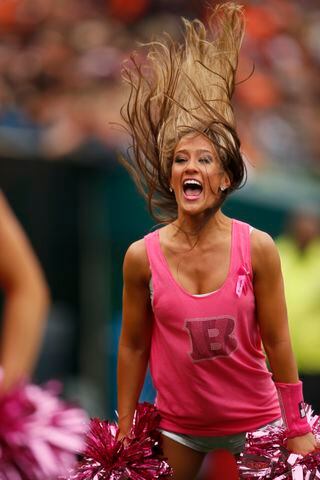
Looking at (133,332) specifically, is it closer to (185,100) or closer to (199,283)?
(199,283)

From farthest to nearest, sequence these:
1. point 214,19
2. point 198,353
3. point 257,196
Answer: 1. point 257,196
2. point 214,19
3. point 198,353

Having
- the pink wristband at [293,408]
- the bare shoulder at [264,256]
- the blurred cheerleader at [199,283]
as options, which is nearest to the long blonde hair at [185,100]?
the blurred cheerleader at [199,283]

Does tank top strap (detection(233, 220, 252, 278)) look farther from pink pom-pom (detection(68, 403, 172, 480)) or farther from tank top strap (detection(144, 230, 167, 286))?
pink pom-pom (detection(68, 403, 172, 480))

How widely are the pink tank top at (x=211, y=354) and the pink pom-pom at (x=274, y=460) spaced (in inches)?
2.0

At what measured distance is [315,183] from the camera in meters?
9.50

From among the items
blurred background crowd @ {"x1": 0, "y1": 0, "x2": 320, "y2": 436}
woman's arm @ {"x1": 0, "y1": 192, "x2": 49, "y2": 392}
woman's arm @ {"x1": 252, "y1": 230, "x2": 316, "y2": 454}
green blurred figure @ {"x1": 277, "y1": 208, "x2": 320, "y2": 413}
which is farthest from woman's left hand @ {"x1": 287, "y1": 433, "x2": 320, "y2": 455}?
green blurred figure @ {"x1": 277, "y1": 208, "x2": 320, "y2": 413}

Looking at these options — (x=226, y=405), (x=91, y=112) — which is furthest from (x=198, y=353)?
(x=91, y=112)

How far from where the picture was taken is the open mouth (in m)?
3.68

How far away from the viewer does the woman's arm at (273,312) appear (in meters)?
3.69

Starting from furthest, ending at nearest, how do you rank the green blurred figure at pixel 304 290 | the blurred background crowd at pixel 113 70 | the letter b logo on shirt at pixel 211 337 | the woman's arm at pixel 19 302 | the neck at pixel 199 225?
the blurred background crowd at pixel 113 70 → the green blurred figure at pixel 304 290 → the neck at pixel 199 225 → the letter b logo on shirt at pixel 211 337 → the woman's arm at pixel 19 302

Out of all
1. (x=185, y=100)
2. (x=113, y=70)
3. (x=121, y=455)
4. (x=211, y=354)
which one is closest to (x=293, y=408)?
(x=211, y=354)

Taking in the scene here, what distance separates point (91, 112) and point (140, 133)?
5.51 m

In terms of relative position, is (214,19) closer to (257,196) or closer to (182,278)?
(182,278)

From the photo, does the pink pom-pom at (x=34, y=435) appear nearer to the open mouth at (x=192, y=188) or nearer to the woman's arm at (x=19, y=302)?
the woman's arm at (x=19, y=302)
